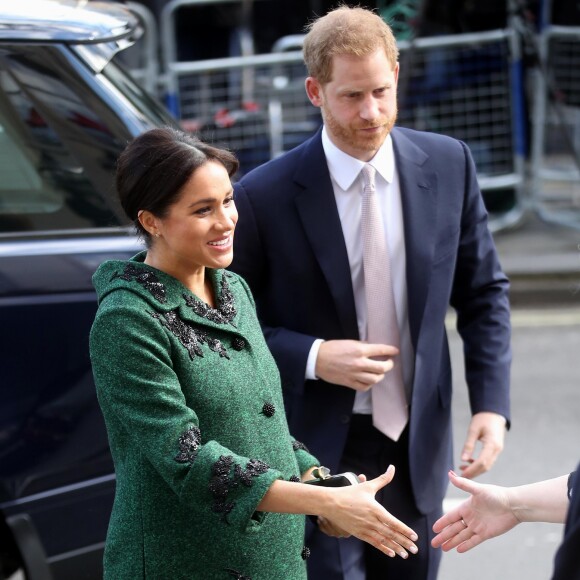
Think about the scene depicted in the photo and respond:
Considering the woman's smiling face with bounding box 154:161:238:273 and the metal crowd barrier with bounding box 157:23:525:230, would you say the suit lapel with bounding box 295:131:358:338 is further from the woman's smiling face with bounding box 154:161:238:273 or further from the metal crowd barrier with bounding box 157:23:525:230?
the metal crowd barrier with bounding box 157:23:525:230

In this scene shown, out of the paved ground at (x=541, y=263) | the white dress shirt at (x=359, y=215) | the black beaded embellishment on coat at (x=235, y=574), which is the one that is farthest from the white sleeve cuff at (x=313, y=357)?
the paved ground at (x=541, y=263)

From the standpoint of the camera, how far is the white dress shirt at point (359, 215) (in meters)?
2.97

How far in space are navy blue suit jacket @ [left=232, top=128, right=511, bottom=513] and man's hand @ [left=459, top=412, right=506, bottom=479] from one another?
33 mm

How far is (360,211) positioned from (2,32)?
1.12 m

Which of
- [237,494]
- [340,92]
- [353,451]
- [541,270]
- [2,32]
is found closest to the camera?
[237,494]

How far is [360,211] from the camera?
298 centimetres

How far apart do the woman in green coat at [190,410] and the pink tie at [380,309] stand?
0.56 m

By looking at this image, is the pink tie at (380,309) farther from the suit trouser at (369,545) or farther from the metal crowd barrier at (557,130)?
the metal crowd barrier at (557,130)

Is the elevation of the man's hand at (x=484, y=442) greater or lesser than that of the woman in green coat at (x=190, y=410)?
lesser

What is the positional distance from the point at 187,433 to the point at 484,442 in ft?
3.57

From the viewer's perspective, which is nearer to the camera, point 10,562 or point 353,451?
point 353,451

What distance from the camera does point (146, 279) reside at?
233cm

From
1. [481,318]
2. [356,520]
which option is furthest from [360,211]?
[356,520]

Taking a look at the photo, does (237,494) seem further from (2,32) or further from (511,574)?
(511,574)
